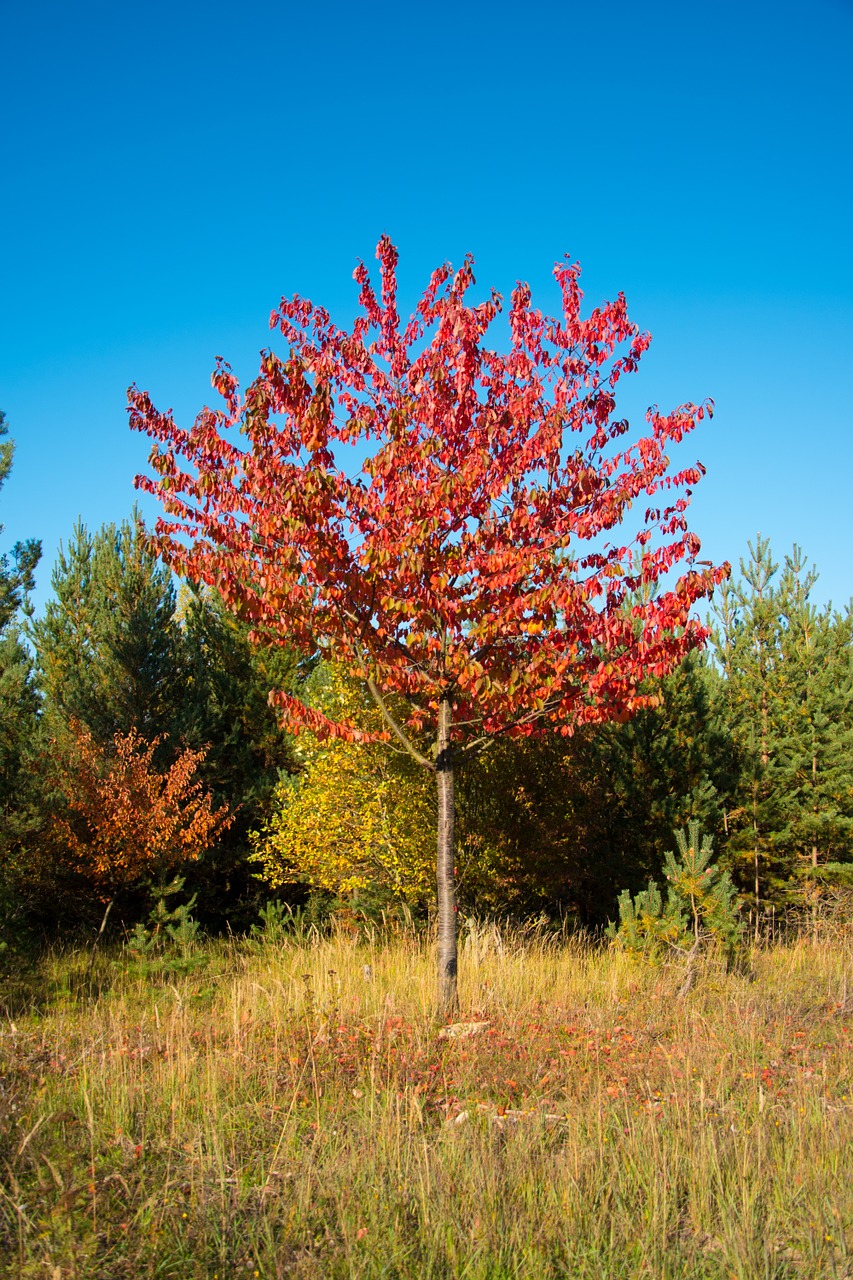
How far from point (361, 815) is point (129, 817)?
314cm

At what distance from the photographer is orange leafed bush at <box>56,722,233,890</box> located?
448 inches

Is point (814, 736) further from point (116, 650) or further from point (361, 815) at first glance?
point (116, 650)

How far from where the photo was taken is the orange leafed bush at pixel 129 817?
37.3 ft

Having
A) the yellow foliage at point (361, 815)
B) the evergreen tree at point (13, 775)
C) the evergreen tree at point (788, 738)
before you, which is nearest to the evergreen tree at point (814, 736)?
the evergreen tree at point (788, 738)

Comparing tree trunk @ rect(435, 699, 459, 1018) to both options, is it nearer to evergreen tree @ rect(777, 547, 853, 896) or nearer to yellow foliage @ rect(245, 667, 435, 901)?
yellow foliage @ rect(245, 667, 435, 901)

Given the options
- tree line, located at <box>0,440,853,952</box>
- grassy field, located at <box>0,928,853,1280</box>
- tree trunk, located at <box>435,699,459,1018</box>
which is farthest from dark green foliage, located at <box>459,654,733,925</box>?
A: grassy field, located at <box>0,928,853,1280</box>

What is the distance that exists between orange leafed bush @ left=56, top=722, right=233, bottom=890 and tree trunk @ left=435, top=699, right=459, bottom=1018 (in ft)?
17.1

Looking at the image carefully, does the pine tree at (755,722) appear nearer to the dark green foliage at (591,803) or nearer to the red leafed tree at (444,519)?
the dark green foliage at (591,803)

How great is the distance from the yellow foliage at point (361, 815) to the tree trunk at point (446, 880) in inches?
125

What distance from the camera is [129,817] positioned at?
11297 mm

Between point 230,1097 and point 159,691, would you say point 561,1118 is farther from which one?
point 159,691

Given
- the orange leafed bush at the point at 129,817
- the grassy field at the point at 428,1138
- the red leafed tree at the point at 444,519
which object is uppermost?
the red leafed tree at the point at 444,519

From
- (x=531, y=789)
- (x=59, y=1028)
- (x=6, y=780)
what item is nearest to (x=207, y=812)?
(x=6, y=780)

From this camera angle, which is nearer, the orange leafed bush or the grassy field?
the grassy field
